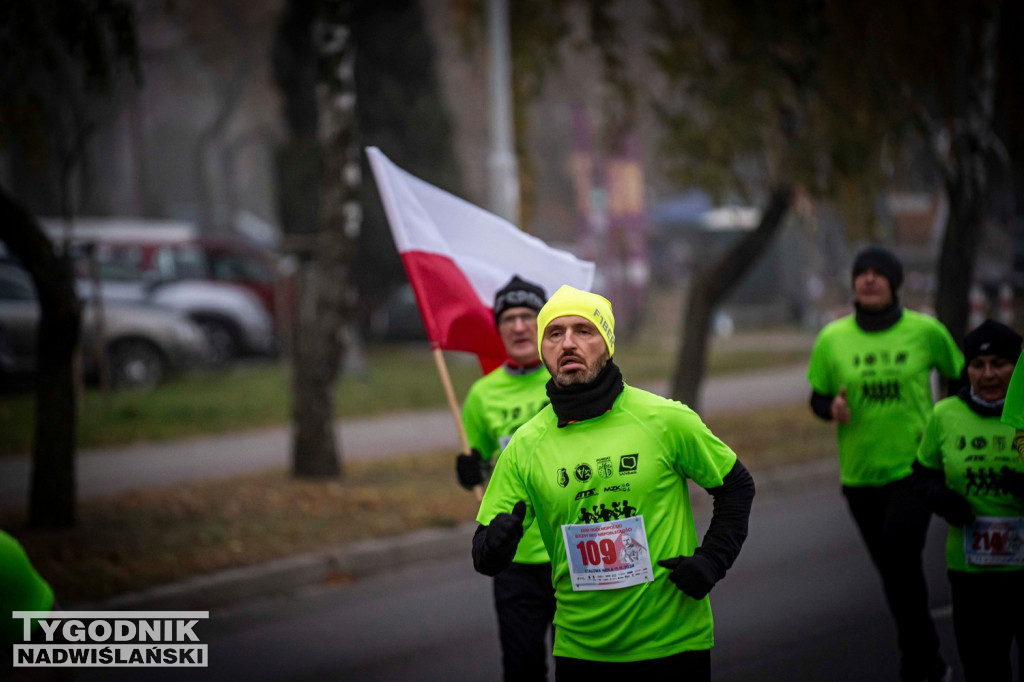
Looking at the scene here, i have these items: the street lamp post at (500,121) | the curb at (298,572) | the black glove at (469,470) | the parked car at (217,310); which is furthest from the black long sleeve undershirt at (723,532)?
the parked car at (217,310)

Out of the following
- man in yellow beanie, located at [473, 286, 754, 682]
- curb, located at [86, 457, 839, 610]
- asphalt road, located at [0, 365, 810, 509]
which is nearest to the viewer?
man in yellow beanie, located at [473, 286, 754, 682]

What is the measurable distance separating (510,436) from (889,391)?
1.89 metres

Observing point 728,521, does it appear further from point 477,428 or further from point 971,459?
point 477,428

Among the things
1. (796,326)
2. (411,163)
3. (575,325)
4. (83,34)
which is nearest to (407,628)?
(575,325)

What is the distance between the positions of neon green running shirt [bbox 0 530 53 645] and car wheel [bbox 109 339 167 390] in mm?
16386

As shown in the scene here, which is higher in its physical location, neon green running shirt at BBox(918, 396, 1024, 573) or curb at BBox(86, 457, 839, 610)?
neon green running shirt at BBox(918, 396, 1024, 573)

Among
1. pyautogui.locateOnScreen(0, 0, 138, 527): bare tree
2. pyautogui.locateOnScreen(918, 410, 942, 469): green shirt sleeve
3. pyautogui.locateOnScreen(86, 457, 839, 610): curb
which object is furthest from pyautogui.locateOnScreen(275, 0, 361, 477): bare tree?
pyautogui.locateOnScreen(918, 410, 942, 469): green shirt sleeve

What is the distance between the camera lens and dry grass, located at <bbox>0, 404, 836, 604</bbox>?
8.44 meters

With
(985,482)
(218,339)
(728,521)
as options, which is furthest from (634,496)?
(218,339)

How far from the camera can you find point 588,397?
3.76 m

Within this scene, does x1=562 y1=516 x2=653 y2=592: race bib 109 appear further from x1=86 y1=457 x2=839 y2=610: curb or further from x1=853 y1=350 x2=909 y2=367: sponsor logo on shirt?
x1=86 y1=457 x2=839 y2=610: curb

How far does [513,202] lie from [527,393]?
7286 mm

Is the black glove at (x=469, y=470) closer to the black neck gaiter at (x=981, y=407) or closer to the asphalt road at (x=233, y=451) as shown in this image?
the black neck gaiter at (x=981, y=407)

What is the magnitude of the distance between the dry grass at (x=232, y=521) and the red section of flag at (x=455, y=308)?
10.7 feet
